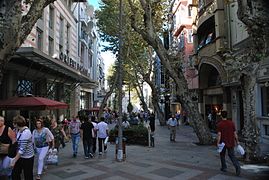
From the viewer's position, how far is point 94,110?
3378 centimetres

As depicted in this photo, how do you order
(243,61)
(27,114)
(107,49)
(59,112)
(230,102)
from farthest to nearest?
(107,49) < (59,112) < (230,102) < (27,114) < (243,61)

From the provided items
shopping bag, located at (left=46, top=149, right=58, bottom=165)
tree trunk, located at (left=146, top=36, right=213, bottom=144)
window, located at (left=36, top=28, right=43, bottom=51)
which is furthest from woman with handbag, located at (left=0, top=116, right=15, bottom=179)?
window, located at (left=36, top=28, right=43, bottom=51)

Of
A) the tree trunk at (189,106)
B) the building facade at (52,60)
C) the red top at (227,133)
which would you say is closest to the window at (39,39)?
the building facade at (52,60)

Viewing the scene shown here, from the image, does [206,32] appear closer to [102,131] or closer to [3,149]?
[102,131]

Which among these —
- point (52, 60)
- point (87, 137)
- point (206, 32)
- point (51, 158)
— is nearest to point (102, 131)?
point (87, 137)

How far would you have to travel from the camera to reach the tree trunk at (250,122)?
10.5m

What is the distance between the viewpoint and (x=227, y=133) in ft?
29.9

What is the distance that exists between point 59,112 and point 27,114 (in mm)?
7466

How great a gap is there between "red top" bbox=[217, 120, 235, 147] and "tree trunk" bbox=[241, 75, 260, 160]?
1.82 m

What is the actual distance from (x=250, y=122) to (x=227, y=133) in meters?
1.97

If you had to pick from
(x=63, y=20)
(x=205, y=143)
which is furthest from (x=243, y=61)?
(x=63, y=20)

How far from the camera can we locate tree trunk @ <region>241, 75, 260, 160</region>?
34.6ft

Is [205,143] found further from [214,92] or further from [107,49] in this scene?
[107,49]

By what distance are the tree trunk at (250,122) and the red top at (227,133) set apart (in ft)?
5.98
